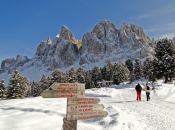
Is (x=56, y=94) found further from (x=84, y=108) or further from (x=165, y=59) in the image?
(x=165, y=59)

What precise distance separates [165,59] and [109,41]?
157 m

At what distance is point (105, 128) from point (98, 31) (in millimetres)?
186719

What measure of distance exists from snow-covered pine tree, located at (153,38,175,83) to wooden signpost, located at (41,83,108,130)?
3280 cm

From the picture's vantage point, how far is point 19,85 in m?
35.2

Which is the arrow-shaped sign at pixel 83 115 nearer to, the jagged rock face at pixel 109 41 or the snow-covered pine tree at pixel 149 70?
the snow-covered pine tree at pixel 149 70

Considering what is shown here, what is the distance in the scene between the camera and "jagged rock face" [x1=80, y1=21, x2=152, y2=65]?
183875mm

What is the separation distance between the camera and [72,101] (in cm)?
437

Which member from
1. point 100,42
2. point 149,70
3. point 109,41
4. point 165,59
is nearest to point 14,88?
point 165,59

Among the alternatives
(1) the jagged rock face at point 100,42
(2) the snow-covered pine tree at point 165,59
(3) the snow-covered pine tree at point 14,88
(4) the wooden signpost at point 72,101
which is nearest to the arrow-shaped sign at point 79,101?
(4) the wooden signpost at point 72,101

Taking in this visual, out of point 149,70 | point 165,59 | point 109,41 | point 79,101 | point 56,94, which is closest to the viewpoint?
point 56,94

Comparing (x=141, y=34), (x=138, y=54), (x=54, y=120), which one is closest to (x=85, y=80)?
(x=54, y=120)

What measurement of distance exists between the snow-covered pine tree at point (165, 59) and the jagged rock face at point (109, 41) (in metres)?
147

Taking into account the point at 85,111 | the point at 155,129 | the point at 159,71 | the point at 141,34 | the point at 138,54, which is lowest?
the point at 155,129

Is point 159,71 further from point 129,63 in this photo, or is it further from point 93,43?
point 93,43
